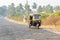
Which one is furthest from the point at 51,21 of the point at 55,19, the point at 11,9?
the point at 11,9

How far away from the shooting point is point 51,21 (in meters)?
48.0

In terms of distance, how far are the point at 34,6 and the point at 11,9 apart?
33.4 meters

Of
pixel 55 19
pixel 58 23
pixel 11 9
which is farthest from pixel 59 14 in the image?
pixel 11 9

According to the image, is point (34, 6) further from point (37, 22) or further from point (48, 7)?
point (37, 22)

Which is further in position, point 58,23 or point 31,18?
point 58,23

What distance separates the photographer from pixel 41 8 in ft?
484

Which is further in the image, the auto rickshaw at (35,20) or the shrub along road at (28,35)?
the auto rickshaw at (35,20)

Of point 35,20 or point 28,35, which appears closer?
point 28,35

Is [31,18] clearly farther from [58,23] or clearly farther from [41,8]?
[41,8]

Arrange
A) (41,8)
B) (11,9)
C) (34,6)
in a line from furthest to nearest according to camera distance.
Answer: (11,9)
(41,8)
(34,6)

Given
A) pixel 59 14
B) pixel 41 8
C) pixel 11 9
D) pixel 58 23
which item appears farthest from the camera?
pixel 11 9

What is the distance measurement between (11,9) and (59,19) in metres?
121

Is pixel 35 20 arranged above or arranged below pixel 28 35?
below

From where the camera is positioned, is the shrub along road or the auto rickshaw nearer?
the shrub along road
